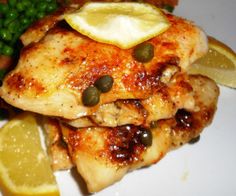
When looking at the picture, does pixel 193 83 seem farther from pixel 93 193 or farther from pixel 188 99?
pixel 93 193

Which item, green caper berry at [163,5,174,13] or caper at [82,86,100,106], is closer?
caper at [82,86,100,106]

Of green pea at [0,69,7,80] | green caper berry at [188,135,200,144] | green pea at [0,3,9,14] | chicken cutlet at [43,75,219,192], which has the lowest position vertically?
green caper berry at [188,135,200,144]

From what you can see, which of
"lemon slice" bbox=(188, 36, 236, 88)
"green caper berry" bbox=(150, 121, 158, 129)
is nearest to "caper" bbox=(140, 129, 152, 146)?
"green caper berry" bbox=(150, 121, 158, 129)

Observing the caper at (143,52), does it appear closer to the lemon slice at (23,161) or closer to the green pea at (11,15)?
the lemon slice at (23,161)

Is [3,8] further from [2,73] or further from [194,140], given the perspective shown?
[194,140]

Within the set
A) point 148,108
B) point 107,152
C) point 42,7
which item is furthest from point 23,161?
point 42,7

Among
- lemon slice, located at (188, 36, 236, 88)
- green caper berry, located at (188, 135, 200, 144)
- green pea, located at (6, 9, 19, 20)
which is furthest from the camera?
green pea, located at (6, 9, 19, 20)

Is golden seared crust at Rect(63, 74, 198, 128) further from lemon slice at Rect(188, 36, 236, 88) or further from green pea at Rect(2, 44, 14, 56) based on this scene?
green pea at Rect(2, 44, 14, 56)

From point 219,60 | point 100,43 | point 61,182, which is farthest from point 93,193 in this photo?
point 219,60
